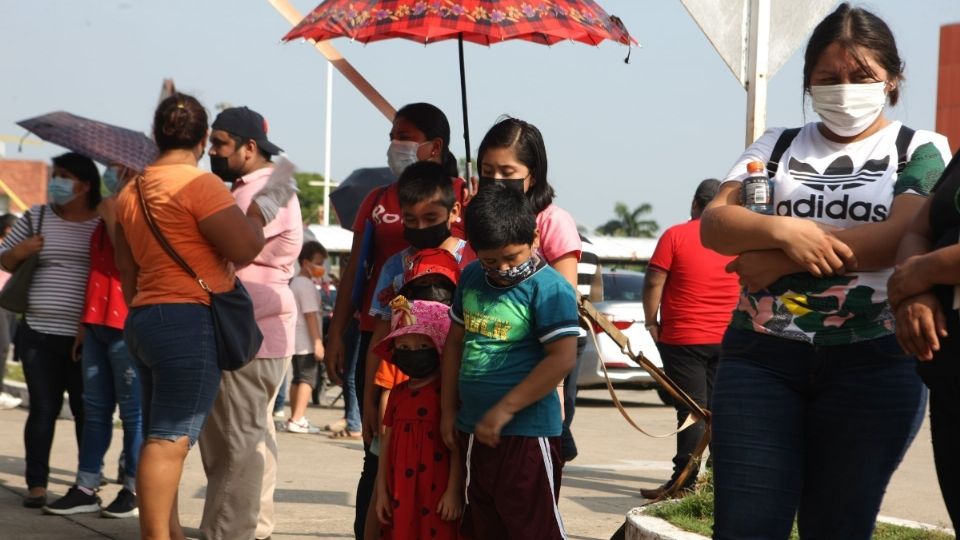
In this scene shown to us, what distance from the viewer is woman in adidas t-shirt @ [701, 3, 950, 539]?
11.7ft

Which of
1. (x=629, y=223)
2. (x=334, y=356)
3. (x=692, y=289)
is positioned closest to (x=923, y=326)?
(x=334, y=356)

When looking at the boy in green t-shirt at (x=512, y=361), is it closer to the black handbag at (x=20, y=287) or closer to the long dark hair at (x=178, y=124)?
the long dark hair at (x=178, y=124)

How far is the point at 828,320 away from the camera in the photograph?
358 cm

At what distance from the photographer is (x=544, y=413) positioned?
4.52 metres

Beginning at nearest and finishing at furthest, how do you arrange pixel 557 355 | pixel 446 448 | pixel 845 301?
pixel 845 301, pixel 557 355, pixel 446 448

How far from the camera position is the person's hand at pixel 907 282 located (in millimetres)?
3168

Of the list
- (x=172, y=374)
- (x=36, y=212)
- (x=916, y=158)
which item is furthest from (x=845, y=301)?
(x=36, y=212)

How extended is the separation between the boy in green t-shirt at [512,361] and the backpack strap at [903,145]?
1.22 meters

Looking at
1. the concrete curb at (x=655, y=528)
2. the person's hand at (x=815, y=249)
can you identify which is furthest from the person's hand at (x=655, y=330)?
the person's hand at (x=815, y=249)

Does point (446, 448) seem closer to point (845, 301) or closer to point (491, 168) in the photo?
point (491, 168)

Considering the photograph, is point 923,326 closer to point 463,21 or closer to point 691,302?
point 463,21

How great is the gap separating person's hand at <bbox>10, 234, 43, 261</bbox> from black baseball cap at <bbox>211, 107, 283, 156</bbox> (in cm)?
183

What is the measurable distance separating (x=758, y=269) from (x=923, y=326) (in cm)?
63

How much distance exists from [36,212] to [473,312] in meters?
4.23
